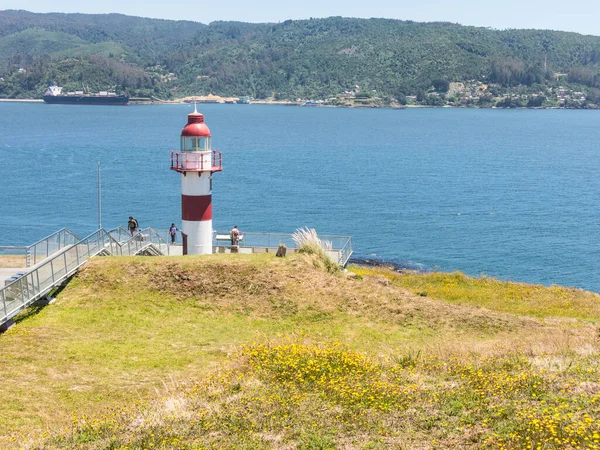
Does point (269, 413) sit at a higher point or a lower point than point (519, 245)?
higher

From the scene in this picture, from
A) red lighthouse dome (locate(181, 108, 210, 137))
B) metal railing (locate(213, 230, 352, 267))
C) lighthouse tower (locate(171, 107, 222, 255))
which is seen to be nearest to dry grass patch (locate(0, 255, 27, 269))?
lighthouse tower (locate(171, 107, 222, 255))

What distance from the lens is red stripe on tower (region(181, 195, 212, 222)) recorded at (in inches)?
1164

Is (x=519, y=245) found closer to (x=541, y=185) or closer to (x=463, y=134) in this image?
(x=541, y=185)

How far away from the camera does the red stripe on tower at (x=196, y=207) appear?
2956 cm

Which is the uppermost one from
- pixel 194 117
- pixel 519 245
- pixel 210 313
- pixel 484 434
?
pixel 194 117

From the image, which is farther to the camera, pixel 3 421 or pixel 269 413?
pixel 3 421

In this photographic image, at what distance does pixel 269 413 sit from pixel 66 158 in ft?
322

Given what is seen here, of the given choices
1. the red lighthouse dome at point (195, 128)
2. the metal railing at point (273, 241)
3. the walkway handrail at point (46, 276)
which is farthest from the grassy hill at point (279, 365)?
the metal railing at point (273, 241)

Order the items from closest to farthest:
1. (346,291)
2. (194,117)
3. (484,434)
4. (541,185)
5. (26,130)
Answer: (484,434) → (346,291) → (194,117) → (541,185) → (26,130)

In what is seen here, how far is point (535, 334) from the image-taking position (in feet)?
67.8

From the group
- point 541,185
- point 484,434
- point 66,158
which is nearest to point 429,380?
point 484,434

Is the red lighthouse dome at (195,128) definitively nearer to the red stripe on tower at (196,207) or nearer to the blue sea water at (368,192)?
the red stripe on tower at (196,207)

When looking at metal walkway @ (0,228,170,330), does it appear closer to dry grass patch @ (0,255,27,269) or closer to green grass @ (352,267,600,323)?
dry grass patch @ (0,255,27,269)

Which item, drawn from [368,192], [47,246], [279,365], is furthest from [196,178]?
[368,192]
